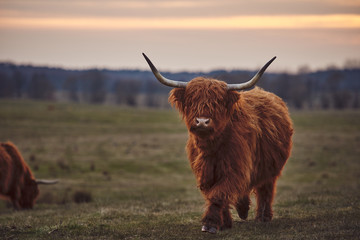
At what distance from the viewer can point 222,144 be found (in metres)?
7.66

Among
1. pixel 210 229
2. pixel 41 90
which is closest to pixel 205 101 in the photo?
pixel 210 229

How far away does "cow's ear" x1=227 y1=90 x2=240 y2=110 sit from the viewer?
759 centimetres

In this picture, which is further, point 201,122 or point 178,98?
point 178,98

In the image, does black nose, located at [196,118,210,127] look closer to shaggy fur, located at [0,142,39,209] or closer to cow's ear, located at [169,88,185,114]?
cow's ear, located at [169,88,185,114]

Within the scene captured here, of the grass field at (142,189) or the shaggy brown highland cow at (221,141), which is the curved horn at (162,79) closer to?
the shaggy brown highland cow at (221,141)

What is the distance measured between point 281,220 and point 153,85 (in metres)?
170

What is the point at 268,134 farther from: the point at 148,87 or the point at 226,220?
the point at 148,87

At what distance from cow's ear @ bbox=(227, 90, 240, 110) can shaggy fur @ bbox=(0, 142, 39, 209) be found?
900cm

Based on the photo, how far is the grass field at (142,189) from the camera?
7891mm

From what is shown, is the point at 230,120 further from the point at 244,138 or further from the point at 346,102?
the point at 346,102

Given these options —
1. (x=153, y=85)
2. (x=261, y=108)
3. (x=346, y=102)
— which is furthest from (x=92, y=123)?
(x=153, y=85)

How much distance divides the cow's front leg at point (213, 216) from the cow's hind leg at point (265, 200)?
1.87 meters

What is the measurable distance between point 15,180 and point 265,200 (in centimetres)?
857

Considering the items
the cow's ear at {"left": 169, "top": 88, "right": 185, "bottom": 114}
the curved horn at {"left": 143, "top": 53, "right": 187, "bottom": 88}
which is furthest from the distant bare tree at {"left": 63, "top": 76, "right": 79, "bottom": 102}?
the curved horn at {"left": 143, "top": 53, "right": 187, "bottom": 88}
